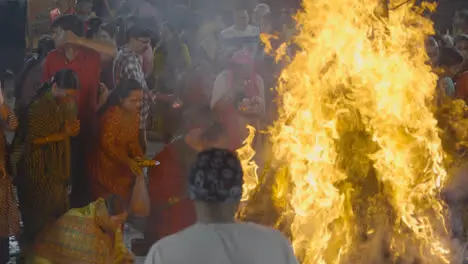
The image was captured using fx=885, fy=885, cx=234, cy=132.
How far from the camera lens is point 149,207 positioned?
27.8ft

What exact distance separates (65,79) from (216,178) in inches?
169

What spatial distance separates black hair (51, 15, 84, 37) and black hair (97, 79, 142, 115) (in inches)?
32.8

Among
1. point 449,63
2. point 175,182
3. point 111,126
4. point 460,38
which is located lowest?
point 175,182

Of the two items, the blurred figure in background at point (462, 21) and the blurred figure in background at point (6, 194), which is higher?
the blurred figure in background at point (462, 21)

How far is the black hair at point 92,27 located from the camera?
9.51 meters

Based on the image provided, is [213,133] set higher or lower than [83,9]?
lower

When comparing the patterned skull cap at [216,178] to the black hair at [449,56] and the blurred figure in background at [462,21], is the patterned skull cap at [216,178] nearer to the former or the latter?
the black hair at [449,56]

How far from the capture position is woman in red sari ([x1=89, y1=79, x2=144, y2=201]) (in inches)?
329

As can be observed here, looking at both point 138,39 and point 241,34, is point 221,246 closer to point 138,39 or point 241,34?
point 138,39

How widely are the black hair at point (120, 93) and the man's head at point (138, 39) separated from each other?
4.07ft

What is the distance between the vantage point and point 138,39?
976 cm

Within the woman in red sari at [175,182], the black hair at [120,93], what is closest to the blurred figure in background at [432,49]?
the woman in red sari at [175,182]

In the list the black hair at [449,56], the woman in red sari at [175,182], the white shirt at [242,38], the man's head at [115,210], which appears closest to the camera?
the man's head at [115,210]

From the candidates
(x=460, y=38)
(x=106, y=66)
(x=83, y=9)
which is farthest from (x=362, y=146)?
(x=83, y=9)
